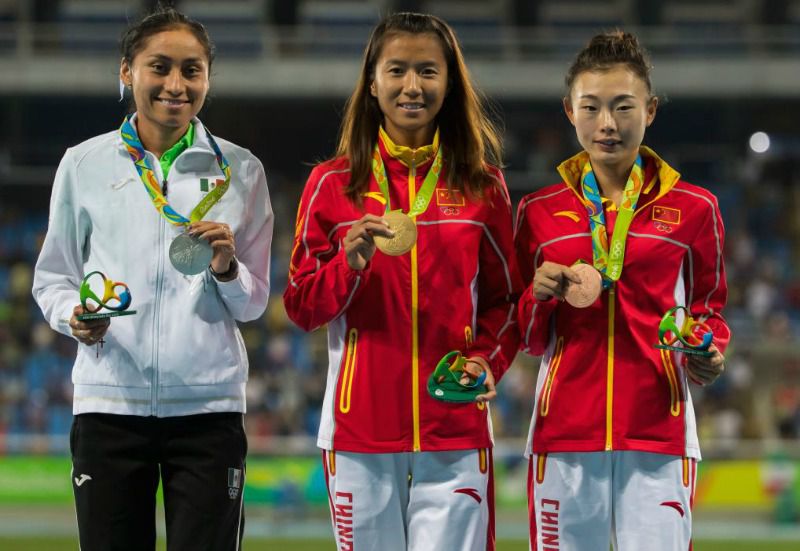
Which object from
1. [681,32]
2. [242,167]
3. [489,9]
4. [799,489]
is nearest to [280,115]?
[489,9]

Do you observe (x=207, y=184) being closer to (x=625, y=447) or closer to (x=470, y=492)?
(x=470, y=492)

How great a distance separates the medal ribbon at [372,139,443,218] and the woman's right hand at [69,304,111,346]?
2.98 ft

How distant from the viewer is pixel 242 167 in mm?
3652

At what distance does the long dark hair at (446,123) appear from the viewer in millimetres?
3574

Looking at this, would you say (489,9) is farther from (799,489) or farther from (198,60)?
(198,60)

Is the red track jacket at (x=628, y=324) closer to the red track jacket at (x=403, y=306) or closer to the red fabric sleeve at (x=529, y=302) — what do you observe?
the red fabric sleeve at (x=529, y=302)

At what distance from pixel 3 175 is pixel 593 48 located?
15799mm

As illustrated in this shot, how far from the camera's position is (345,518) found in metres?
3.40

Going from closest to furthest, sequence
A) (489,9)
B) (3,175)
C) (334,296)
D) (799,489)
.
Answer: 1. (334,296)
2. (799,489)
3. (3,175)
4. (489,9)

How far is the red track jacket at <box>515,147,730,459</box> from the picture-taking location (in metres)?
3.52

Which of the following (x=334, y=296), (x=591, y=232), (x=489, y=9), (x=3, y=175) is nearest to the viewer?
(x=334, y=296)

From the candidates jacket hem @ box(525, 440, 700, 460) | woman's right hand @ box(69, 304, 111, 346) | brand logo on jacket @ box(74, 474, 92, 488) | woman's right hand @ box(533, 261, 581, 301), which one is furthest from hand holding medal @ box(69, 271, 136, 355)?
jacket hem @ box(525, 440, 700, 460)

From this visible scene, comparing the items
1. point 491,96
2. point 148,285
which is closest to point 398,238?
point 148,285

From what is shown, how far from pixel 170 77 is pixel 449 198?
934 millimetres
